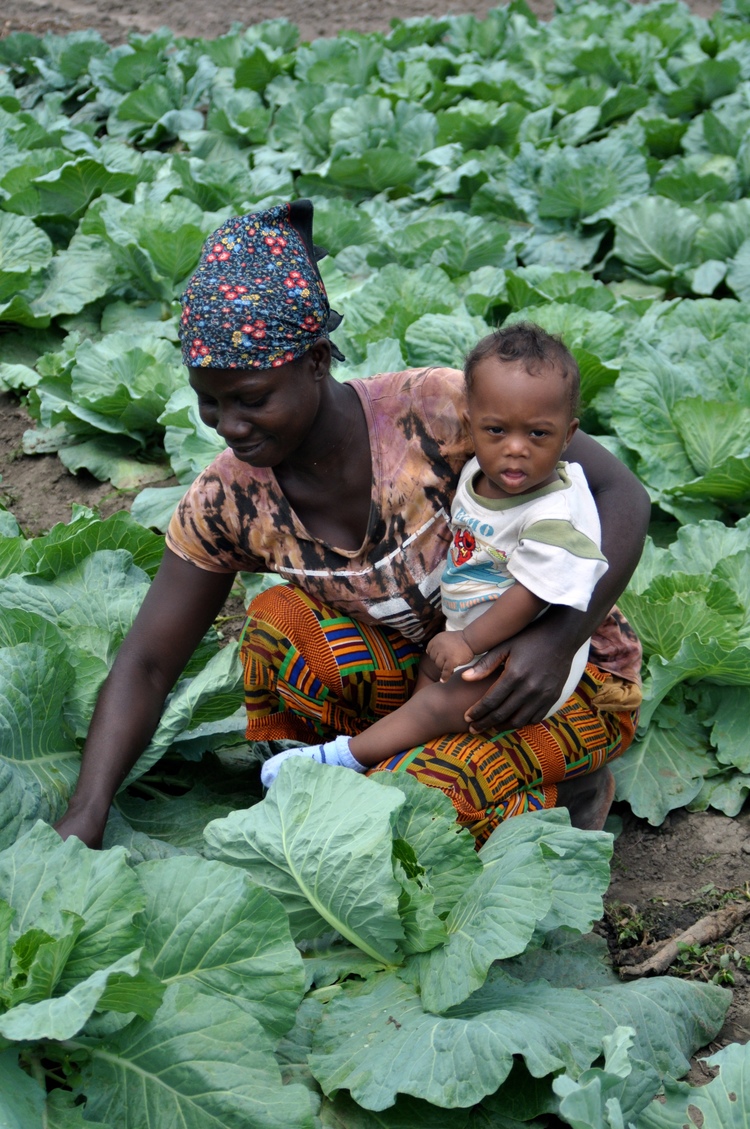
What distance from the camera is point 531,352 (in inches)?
80.0

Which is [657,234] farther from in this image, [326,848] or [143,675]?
[326,848]

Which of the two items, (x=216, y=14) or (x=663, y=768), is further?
(x=216, y=14)

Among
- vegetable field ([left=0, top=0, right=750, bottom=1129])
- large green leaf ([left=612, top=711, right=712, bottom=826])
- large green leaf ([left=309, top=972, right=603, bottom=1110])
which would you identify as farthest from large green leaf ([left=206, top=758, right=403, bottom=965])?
large green leaf ([left=612, top=711, right=712, bottom=826])

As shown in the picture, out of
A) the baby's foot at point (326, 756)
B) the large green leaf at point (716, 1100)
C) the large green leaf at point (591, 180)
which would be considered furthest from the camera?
the large green leaf at point (591, 180)

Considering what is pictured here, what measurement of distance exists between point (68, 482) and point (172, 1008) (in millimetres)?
2704

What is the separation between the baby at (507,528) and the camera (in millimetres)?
2041

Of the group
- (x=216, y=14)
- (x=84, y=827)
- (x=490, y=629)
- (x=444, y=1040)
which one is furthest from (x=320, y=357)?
(x=216, y=14)

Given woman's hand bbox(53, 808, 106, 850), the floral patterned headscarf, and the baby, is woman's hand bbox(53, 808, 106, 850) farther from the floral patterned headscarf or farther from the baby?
the floral patterned headscarf

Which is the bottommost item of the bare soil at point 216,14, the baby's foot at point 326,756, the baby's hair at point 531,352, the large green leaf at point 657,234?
the bare soil at point 216,14

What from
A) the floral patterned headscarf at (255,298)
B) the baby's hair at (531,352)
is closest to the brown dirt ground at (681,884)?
the baby's hair at (531,352)

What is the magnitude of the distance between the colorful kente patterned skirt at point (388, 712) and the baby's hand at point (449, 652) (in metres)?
0.15

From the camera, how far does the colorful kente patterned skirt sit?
2229mm

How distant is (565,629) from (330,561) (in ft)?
1.69

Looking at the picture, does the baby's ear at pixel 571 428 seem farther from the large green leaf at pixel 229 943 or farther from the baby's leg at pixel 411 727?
the large green leaf at pixel 229 943
